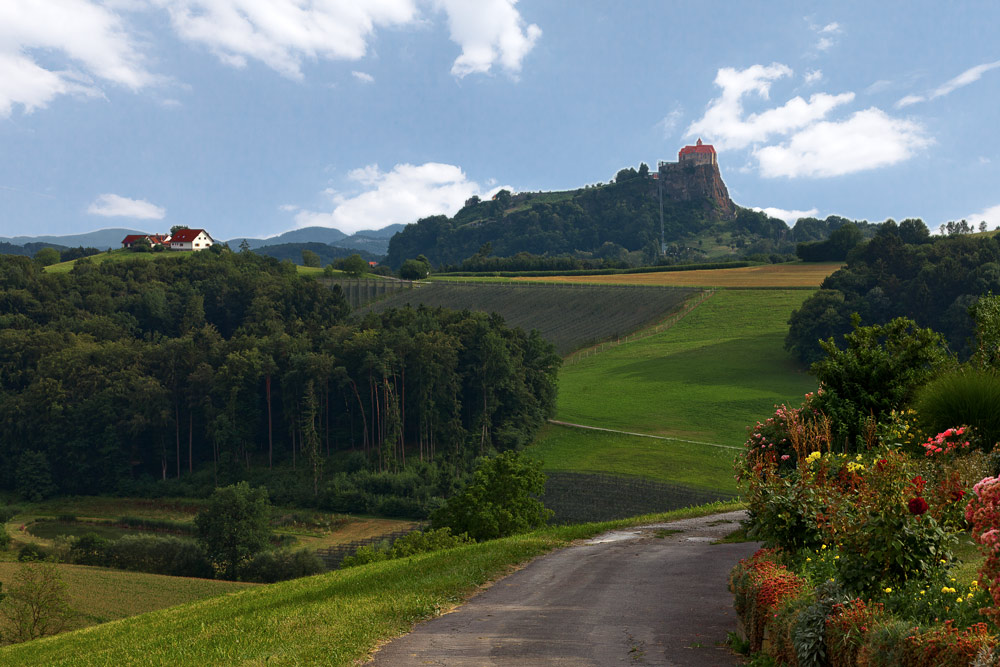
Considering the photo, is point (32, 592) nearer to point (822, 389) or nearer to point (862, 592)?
point (822, 389)

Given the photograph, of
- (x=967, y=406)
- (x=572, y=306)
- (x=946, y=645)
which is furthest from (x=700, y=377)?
(x=946, y=645)

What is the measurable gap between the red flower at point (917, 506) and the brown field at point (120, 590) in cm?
4535

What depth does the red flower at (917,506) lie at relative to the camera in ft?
28.7

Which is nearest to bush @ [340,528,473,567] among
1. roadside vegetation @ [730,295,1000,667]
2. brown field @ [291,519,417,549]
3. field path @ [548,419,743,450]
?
roadside vegetation @ [730,295,1000,667]

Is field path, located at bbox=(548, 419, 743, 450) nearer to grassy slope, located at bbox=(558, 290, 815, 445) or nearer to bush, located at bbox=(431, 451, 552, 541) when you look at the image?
grassy slope, located at bbox=(558, 290, 815, 445)

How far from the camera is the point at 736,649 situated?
35.9ft

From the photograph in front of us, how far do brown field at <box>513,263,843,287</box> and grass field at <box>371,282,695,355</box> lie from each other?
271 inches

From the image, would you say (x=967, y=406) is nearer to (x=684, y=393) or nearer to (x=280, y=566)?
(x=280, y=566)

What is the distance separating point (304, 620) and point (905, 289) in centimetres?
9491

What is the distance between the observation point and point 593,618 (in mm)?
12758

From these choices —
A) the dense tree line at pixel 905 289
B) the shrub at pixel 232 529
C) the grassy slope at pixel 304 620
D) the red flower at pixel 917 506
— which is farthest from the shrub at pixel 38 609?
the dense tree line at pixel 905 289

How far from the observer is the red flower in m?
8.76

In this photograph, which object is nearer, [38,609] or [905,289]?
[38,609]

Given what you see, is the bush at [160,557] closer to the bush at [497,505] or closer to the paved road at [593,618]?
the bush at [497,505]
